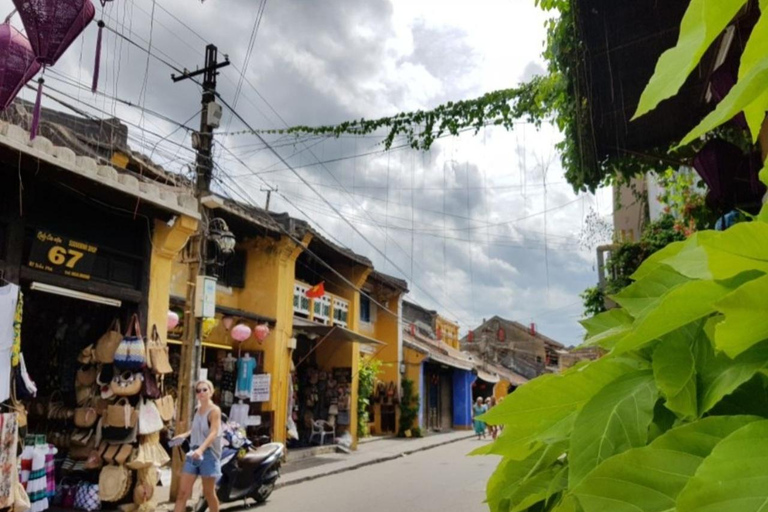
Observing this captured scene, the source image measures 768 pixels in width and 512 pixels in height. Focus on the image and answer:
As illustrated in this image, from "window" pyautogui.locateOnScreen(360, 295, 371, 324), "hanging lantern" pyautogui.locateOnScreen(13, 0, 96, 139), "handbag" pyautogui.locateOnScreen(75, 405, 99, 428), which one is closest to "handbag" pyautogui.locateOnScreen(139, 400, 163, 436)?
"handbag" pyautogui.locateOnScreen(75, 405, 99, 428)

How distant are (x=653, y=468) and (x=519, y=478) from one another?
37 cm

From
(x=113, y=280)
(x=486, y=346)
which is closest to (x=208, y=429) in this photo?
(x=113, y=280)

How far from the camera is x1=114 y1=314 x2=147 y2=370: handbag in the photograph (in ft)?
28.9

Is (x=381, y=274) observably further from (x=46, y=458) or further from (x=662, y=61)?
(x=662, y=61)

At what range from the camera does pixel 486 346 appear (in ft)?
159

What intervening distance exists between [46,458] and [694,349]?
914 cm

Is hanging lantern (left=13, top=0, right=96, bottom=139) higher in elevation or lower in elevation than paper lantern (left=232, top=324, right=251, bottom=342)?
higher

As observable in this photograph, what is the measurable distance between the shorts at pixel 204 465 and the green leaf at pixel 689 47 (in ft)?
26.0

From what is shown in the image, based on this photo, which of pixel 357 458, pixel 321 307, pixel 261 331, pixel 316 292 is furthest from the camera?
pixel 321 307

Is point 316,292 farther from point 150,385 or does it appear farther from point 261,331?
point 150,385

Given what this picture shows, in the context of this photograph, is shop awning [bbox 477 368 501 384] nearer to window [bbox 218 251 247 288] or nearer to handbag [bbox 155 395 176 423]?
window [bbox 218 251 247 288]

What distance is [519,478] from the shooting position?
93 cm

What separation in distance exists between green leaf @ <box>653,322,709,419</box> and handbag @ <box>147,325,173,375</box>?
9.38 metres

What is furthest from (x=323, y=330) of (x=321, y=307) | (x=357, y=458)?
(x=357, y=458)
